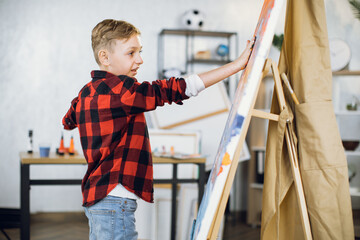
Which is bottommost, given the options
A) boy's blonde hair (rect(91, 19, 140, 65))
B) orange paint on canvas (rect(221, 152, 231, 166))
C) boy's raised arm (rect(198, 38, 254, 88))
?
orange paint on canvas (rect(221, 152, 231, 166))

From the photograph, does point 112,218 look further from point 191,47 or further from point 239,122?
point 191,47

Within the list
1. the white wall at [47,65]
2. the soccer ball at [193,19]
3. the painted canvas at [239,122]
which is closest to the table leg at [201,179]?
the painted canvas at [239,122]

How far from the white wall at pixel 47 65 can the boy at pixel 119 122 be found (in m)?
2.82

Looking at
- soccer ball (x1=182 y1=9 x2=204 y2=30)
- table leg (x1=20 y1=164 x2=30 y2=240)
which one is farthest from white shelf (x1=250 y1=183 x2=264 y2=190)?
table leg (x1=20 y1=164 x2=30 y2=240)

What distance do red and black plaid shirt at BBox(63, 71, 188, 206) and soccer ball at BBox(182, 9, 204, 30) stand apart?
290cm

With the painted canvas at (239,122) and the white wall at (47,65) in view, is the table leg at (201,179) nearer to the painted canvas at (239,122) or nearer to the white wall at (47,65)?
the painted canvas at (239,122)

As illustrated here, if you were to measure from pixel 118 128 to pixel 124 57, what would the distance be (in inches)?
10.2

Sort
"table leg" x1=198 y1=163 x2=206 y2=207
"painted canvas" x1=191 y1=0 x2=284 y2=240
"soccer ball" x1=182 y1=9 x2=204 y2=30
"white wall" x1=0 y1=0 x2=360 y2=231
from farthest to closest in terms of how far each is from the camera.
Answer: "soccer ball" x1=182 y1=9 x2=204 y2=30, "white wall" x1=0 y1=0 x2=360 y2=231, "table leg" x1=198 y1=163 x2=206 y2=207, "painted canvas" x1=191 y1=0 x2=284 y2=240

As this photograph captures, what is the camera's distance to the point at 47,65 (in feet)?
13.6

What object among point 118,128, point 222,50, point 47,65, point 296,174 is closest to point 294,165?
point 296,174

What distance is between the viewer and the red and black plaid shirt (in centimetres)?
132

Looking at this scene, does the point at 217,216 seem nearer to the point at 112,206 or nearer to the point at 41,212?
the point at 112,206

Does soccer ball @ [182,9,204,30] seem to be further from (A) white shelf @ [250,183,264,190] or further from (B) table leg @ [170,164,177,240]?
(B) table leg @ [170,164,177,240]

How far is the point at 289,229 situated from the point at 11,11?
351 cm
